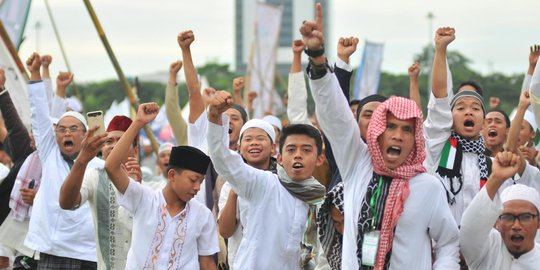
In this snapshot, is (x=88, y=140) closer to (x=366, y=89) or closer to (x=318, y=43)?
(x=318, y=43)

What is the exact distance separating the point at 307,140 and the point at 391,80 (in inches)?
3064

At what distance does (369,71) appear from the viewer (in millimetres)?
23203

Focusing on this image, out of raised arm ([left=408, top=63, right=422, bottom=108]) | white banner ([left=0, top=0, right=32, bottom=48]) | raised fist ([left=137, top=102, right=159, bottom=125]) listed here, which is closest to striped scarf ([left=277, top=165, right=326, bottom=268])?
raised fist ([left=137, top=102, right=159, bottom=125])

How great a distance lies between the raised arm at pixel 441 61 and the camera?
7883mm

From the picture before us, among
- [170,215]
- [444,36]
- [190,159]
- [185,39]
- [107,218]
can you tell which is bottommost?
[107,218]

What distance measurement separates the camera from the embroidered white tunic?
7672 millimetres

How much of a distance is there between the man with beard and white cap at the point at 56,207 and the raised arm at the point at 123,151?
1625 mm

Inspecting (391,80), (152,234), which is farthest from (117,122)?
(391,80)

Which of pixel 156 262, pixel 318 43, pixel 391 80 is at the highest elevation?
pixel 318 43

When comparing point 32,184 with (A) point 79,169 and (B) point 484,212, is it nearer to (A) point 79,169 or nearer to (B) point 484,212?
(A) point 79,169

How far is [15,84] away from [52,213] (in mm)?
3235

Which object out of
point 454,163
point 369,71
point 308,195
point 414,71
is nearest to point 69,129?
point 308,195

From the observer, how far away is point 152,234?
7.71m

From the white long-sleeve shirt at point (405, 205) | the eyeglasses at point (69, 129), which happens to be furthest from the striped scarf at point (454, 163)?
the eyeglasses at point (69, 129)
